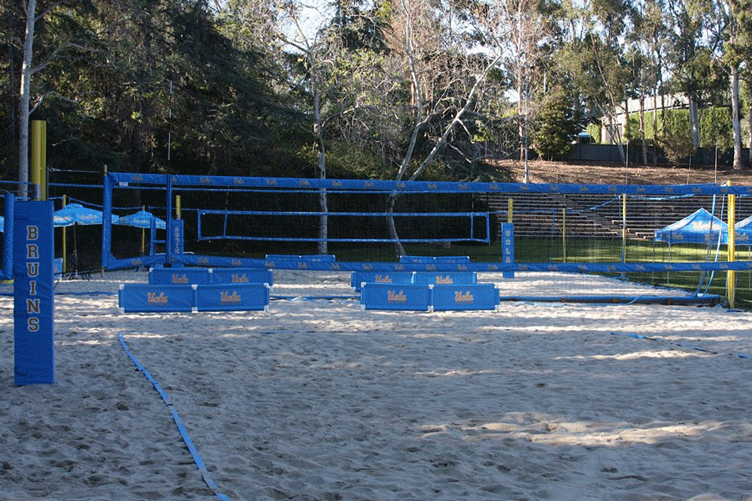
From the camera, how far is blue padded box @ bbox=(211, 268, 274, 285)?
1191cm

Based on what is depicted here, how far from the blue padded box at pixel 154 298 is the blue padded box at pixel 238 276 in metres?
1.97

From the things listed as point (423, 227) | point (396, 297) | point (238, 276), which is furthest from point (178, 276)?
point (423, 227)

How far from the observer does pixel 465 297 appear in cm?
1036

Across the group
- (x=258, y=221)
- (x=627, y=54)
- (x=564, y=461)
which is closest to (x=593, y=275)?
(x=258, y=221)

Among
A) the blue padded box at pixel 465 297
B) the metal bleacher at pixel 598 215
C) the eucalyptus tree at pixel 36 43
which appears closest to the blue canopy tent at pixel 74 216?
the eucalyptus tree at pixel 36 43

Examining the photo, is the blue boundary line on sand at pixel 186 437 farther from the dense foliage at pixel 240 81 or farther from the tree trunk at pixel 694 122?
the tree trunk at pixel 694 122

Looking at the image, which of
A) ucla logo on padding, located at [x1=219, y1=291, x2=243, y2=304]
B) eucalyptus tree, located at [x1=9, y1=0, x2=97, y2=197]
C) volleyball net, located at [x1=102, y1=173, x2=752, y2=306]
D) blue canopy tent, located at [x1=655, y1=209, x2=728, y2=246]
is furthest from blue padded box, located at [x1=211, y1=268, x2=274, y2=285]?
blue canopy tent, located at [x1=655, y1=209, x2=728, y2=246]

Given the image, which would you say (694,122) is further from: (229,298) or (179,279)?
(229,298)

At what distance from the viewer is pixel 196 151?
23.2 metres

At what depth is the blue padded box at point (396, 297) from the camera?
403 inches

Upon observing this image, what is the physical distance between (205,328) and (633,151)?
157 feet

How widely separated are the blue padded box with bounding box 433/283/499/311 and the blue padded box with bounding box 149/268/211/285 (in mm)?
3927

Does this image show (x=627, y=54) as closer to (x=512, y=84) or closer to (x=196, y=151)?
(x=512, y=84)

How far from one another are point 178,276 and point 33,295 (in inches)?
236
